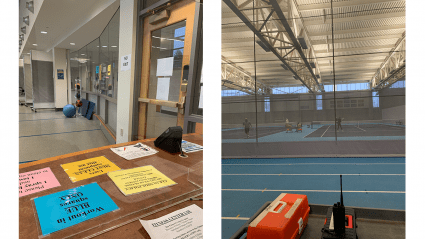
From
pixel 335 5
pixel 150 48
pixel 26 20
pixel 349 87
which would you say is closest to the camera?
pixel 26 20

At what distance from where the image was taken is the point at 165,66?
10.8 inches

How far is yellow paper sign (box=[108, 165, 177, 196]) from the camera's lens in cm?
22

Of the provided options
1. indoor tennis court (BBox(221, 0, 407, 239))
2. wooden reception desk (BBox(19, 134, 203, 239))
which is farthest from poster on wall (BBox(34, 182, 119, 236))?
indoor tennis court (BBox(221, 0, 407, 239))

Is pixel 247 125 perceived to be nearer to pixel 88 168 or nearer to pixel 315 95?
pixel 315 95

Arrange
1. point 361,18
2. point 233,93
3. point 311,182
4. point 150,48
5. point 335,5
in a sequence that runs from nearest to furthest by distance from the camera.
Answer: point 150,48
point 311,182
point 361,18
point 335,5
point 233,93

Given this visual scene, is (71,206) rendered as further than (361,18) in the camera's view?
No

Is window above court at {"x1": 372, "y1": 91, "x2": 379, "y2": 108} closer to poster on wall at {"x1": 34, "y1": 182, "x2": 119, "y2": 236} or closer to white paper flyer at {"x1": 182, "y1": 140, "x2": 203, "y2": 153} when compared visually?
white paper flyer at {"x1": 182, "y1": 140, "x2": 203, "y2": 153}

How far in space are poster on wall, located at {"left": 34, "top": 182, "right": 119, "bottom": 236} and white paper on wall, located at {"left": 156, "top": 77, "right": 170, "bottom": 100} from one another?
0.40ft

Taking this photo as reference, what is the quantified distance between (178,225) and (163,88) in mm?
160

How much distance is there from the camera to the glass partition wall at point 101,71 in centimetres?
20

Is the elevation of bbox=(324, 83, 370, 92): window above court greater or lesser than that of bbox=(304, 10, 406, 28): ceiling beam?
lesser

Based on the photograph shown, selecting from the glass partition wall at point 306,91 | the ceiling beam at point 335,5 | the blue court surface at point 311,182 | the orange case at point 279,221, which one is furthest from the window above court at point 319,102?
the orange case at point 279,221

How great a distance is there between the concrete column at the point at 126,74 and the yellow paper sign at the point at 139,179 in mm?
37

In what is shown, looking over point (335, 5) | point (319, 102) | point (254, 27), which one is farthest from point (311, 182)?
point (335, 5)
